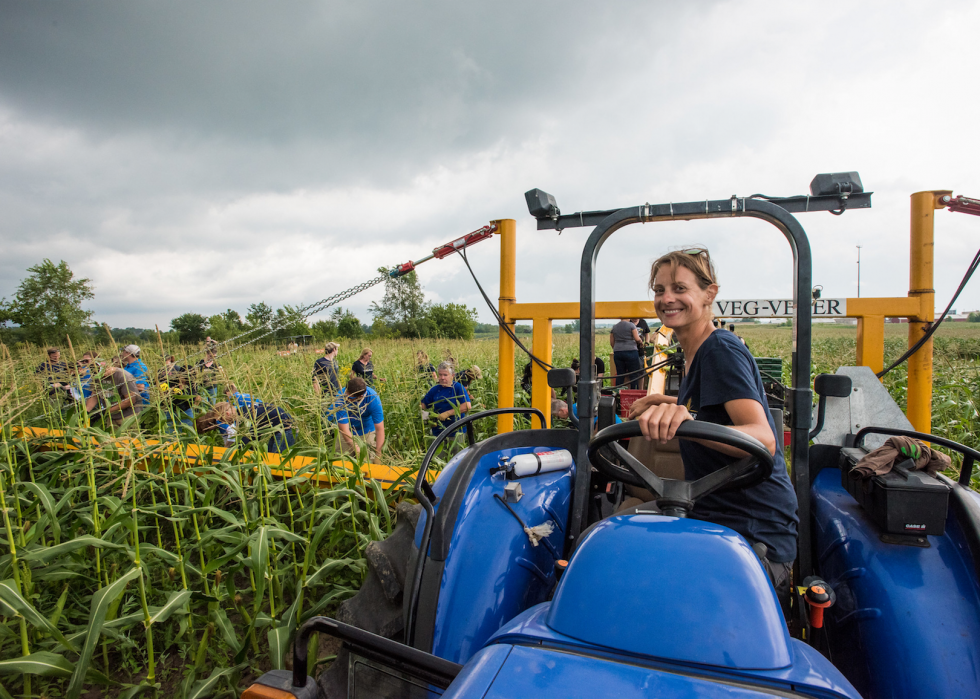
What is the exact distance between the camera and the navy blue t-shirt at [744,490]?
1475mm

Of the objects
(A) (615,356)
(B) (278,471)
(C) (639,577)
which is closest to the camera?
(C) (639,577)

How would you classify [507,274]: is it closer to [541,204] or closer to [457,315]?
[541,204]

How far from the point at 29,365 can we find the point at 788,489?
5.38 metres

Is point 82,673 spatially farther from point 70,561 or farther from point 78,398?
point 78,398

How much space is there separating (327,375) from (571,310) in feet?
5.25

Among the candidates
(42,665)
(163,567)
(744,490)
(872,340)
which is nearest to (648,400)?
(744,490)

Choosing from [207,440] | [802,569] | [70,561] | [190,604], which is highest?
[207,440]

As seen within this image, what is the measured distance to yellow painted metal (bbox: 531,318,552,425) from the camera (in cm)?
290

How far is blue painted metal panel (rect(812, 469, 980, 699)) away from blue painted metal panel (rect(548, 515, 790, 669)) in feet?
2.21

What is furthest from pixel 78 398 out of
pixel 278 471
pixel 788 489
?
pixel 788 489

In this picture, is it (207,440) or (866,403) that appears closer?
(866,403)

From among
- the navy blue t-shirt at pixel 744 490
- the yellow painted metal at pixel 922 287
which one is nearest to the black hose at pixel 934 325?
the yellow painted metal at pixel 922 287

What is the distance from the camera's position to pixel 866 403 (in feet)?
6.74

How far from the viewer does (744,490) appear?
151 centimetres
